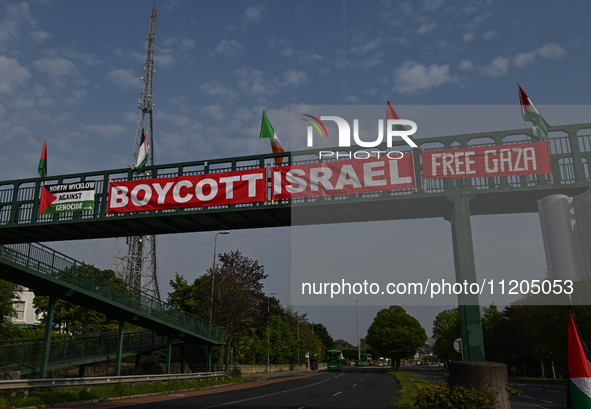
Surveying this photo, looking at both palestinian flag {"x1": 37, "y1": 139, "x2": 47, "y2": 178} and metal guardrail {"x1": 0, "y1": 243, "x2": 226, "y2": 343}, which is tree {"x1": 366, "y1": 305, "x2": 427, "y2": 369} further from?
palestinian flag {"x1": 37, "y1": 139, "x2": 47, "y2": 178}

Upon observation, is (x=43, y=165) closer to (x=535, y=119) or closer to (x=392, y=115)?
(x=392, y=115)

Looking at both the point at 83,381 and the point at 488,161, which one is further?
the point at 83,381

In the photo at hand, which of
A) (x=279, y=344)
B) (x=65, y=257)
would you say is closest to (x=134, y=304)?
(x=65, y=257)

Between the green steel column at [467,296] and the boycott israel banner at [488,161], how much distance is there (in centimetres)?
113

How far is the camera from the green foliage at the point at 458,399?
10516 millimetres

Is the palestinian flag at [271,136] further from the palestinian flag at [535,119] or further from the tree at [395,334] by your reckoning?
the tree at [395,334]

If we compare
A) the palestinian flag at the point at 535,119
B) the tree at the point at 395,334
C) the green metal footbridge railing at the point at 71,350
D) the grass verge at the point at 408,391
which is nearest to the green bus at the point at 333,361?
the tree at the point at 395,334

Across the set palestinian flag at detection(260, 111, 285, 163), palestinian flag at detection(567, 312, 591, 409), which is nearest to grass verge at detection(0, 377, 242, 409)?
palestinian flag at detection(260, 111, 285, 163)

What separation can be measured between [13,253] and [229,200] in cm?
1178

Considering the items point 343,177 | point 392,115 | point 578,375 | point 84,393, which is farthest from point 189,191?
point 578,375

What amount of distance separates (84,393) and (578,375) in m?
17.6

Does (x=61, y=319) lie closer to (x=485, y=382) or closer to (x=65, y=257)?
(x=65, y=257)

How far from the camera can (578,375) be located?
801 centimetres

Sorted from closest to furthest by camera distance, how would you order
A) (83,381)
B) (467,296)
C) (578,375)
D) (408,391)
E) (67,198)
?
(578,375) → (467,296) → (67,198) → (83,381) → (408,391)
